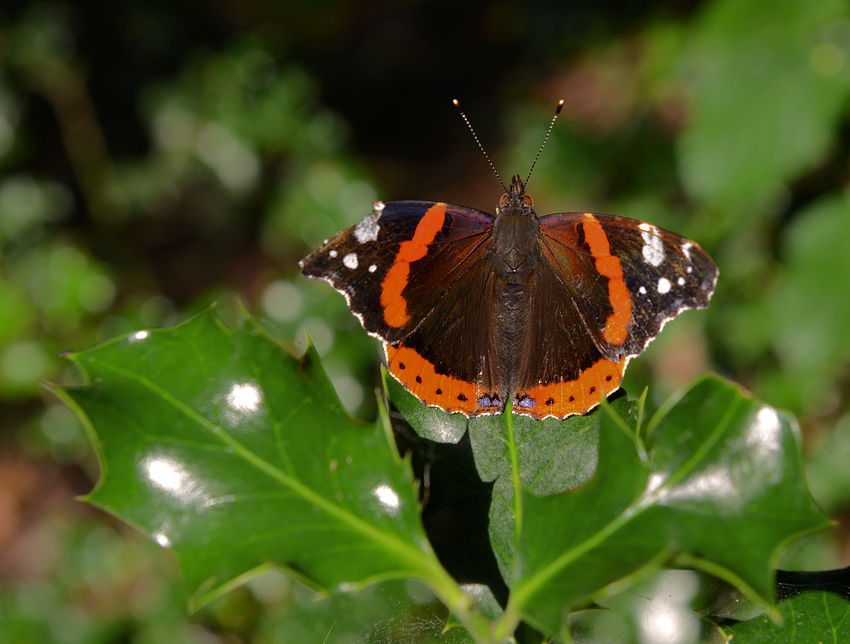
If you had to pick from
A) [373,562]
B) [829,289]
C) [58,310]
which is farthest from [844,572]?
[58,310]

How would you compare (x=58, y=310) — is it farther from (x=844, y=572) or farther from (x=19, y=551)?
(x=844, y=572)

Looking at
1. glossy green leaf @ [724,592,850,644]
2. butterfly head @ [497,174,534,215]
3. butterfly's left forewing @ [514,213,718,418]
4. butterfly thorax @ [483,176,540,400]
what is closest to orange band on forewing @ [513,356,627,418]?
butterfly's left forewing @ [514,213,718,418]

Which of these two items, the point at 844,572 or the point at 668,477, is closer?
the point at 668,477

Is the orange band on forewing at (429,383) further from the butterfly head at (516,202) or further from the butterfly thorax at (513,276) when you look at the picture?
the butterfly head at (516,202)

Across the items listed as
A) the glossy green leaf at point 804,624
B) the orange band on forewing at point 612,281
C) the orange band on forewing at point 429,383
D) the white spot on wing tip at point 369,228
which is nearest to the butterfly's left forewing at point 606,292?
the orange band on forewing at point 612,281

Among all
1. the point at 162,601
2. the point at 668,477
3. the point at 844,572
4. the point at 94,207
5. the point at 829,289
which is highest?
the point at 668,477

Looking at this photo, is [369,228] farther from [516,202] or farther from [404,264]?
[516,202]
